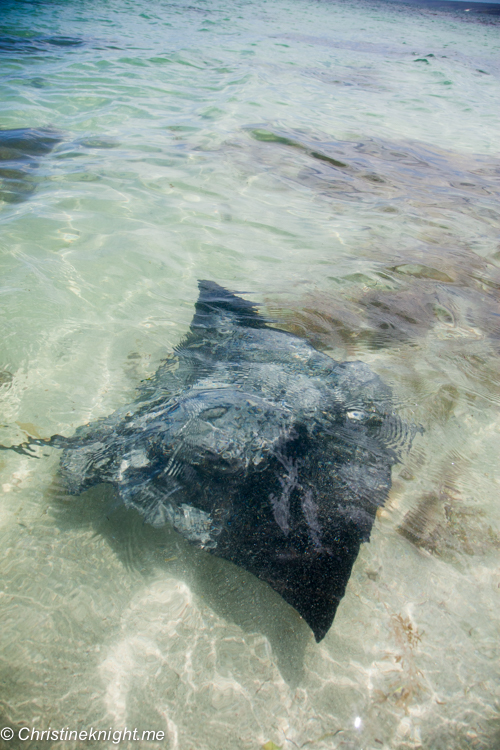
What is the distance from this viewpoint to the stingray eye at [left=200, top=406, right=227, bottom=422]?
82.2 inches

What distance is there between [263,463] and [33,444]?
1.44m

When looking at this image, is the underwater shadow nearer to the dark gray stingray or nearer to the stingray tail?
the stingray tail

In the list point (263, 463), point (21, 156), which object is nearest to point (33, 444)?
point (263, 463)

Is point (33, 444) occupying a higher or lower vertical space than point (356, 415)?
lower

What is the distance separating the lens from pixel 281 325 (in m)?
3.42

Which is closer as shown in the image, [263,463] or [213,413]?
[263,463]

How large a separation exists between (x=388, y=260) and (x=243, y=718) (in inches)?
171

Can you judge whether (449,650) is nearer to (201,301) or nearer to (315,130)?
(201,301)

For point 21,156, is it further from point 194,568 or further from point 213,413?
point 194,568

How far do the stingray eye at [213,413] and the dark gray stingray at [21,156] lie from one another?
4.34 metres

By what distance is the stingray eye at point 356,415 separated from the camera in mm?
2420

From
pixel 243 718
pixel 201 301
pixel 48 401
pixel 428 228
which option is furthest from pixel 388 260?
pixel 243 718

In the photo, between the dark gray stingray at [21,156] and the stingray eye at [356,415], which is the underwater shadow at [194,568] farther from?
the dark gray stingray at [21,156]

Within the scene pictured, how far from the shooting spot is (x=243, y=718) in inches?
60.7
